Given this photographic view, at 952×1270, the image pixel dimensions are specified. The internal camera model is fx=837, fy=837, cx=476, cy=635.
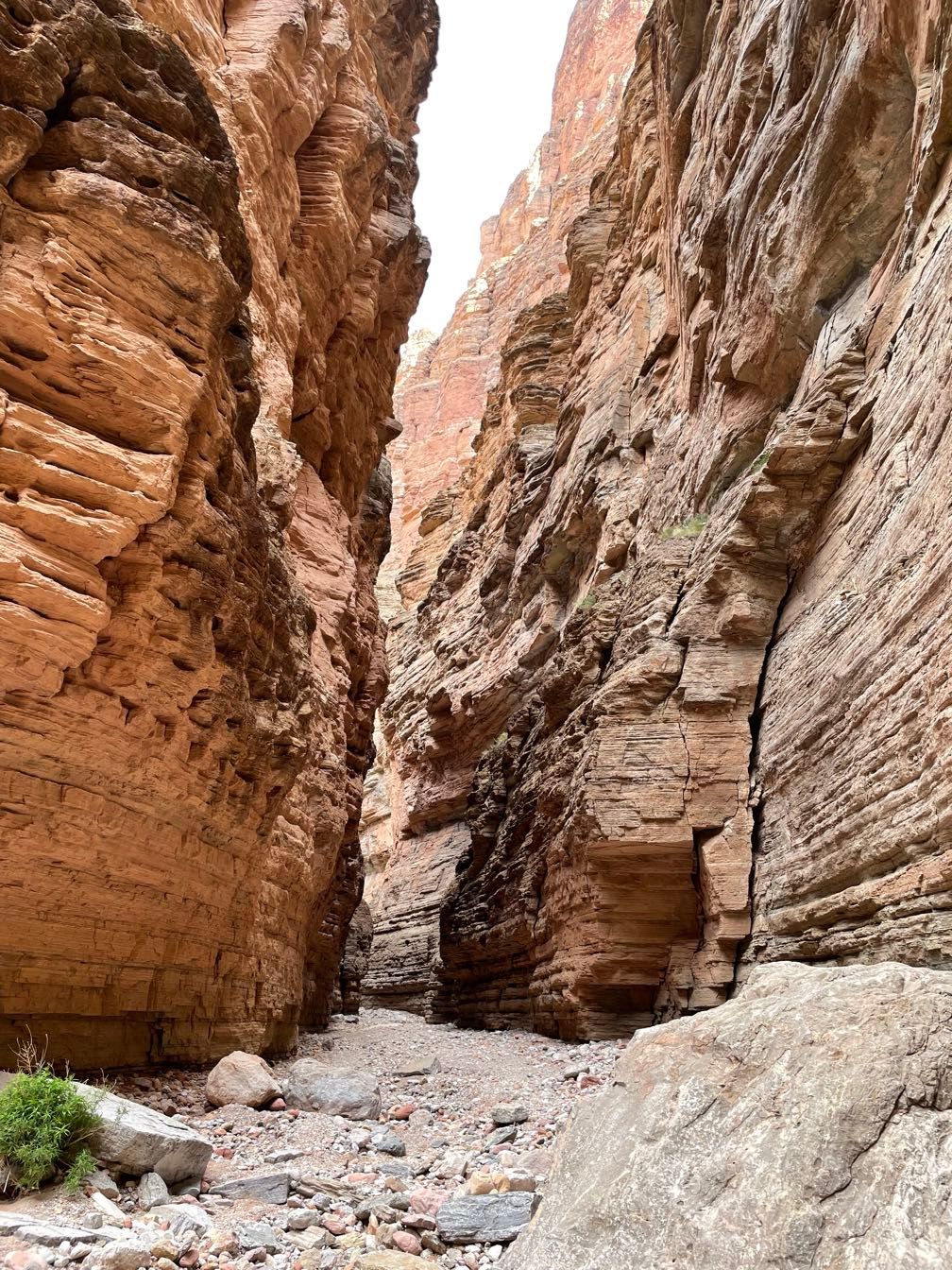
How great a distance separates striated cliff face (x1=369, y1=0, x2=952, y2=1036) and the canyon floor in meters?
2.59

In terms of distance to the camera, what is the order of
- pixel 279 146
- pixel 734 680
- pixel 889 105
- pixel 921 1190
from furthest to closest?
pixel 279 146 < pixel 734 680 < pixel 889 105 < pixel 921 1190

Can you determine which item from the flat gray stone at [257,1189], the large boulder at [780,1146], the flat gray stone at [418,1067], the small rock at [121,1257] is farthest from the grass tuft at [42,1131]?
the flat gray stone at [418,1067]

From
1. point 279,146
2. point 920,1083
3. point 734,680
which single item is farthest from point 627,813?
point 279,146

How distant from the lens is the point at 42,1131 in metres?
4.38

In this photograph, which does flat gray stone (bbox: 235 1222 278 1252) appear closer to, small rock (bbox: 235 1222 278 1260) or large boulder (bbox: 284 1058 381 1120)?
small rock (bbox: 235 1222 278 1260)

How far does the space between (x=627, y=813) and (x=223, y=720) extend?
5.31 meters

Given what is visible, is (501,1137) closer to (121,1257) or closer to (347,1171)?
(347,1171)

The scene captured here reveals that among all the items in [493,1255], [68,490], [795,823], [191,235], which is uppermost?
[191,235]

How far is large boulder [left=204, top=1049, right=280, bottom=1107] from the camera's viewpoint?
23.4ft

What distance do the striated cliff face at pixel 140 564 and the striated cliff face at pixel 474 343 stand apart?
61.1ft

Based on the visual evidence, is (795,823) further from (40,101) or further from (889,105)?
(40,101)

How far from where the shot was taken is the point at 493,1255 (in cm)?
429

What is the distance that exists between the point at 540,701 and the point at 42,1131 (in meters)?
14.4

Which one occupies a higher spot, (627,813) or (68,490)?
(68,490)
